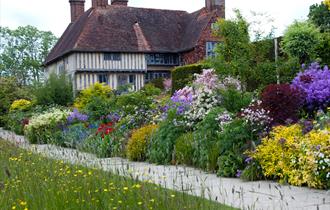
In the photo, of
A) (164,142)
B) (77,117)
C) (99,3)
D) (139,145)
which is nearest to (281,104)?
(164,142)

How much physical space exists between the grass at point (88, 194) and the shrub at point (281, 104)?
2861mm

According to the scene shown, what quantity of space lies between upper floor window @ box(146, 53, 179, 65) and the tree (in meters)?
34.3

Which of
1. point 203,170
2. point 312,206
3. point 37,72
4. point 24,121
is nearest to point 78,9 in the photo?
point 24,121

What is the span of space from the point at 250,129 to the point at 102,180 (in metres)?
2.96

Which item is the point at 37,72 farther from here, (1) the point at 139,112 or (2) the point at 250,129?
(2) the point at 250,129

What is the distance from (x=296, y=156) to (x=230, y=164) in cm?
109

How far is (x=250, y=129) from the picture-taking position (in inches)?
282

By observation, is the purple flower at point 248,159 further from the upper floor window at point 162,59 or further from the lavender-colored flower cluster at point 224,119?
the upper floor window at point 162,59

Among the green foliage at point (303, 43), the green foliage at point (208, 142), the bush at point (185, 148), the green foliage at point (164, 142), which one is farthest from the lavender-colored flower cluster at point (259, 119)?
the green foliage at point (303, 43)

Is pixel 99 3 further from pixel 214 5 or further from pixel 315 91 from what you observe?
pixel 315 91

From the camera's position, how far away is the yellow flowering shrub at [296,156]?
5.57 metres

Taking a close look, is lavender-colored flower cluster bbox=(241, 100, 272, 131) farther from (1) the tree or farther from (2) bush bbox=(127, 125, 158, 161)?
(1) the tree

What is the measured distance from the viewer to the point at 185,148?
7820 millimetres

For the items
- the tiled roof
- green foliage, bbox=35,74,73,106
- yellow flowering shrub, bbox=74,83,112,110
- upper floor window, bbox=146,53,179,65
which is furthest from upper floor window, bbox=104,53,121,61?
yellow flowering shrub, bbox=74,83,112,110
